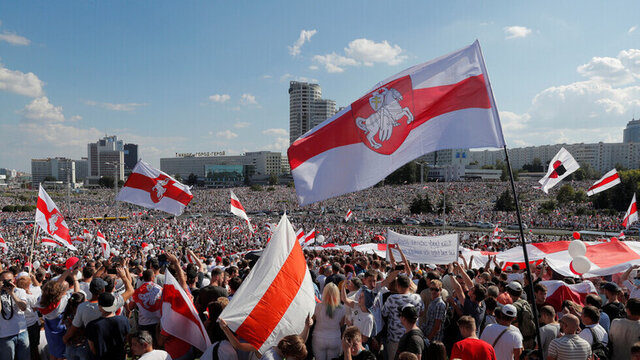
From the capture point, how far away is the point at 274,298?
A: 3539 millimetres

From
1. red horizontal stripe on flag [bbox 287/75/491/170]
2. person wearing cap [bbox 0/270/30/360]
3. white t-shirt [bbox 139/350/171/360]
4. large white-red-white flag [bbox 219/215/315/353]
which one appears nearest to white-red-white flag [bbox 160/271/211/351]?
white t-shirt [bbox 139/350/171/360]

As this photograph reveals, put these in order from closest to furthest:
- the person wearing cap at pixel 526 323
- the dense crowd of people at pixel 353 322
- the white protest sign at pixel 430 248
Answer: the dense crowd of people at pixel 353 322 → the person wearing cap at pixel 526 323 → the white protest sign at pixel 430 248

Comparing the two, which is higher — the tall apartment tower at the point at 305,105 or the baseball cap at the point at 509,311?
the tall apartment tower at the point at 305,105

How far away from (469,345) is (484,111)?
7.36 feet

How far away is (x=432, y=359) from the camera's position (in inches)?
145

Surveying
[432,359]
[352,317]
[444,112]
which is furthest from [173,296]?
[444,112]

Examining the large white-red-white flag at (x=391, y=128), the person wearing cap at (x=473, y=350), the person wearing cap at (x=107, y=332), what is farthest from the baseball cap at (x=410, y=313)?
the person wearing cap at (x=107, y=332)

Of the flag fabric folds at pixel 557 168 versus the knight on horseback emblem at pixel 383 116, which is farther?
the flag fabric folds at pixel 557 168

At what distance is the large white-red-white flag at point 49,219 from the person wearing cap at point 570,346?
11.9 metres

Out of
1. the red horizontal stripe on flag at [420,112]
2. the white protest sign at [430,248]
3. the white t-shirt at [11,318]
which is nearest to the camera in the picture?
the red horizontal stripe on flag at [420,112]

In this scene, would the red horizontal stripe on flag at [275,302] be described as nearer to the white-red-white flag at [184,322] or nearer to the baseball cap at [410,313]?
the white-red-white flag at [184,322]

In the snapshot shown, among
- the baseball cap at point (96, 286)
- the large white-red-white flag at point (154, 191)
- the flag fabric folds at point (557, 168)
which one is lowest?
the baseball cap at point (96, 286)

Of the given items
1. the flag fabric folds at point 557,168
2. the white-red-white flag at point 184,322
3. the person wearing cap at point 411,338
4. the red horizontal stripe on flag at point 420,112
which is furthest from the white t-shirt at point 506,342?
the flag fabric folds at point 557,168

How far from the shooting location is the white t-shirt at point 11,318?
4.83m
